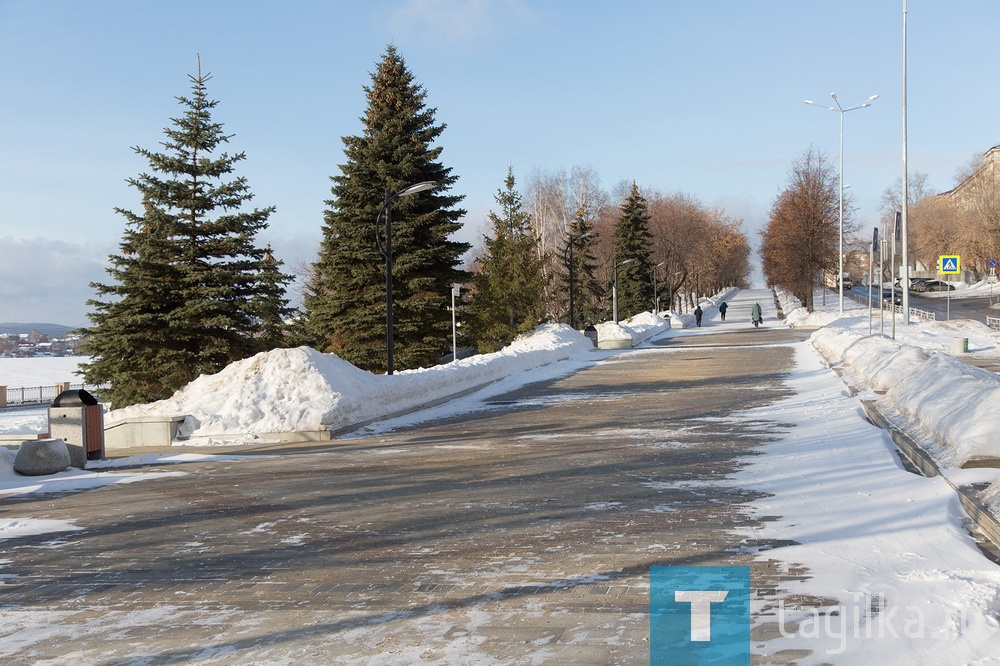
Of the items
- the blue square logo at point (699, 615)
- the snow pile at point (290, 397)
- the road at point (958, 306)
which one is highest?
the road at point (958, 306)

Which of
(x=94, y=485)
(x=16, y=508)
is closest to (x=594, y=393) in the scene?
(x=94, y=485)

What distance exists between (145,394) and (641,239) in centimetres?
5766

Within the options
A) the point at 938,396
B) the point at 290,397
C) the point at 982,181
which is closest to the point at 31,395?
the point at 290,397

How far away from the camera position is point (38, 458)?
11477 millimetres

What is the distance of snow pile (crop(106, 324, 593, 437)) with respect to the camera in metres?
14.9

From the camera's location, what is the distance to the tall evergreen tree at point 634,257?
262 feet

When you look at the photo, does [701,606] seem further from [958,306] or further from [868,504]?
[958,306]

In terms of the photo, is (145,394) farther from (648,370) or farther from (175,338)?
(648,370)

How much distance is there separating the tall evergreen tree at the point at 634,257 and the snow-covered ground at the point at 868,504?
61024mm

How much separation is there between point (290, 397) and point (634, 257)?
222ft

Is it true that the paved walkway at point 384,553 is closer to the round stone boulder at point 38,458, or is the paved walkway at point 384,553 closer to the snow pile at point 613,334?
Result: the round stone boulder at point 38,458

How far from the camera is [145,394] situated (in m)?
28.7

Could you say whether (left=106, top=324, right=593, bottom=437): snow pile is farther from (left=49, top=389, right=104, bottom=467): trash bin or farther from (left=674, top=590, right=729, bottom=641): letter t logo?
(left=674, top=590, right=729, bottom=641): letter t logo

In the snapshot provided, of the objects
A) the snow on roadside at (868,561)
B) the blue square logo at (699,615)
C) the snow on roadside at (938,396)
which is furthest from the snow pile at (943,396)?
the blue square logo at (699,615)
